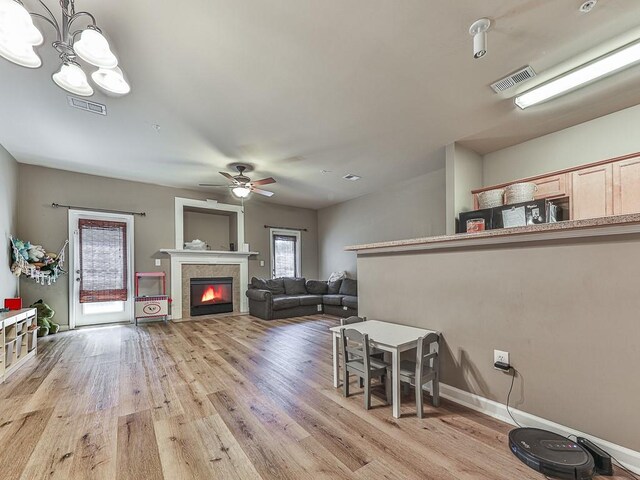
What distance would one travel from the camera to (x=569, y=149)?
3463mm

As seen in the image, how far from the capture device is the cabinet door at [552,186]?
3153 millimetres

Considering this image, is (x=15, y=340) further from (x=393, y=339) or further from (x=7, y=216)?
(x=393, y=339)

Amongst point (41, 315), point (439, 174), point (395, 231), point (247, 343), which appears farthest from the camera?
point (395, 231)

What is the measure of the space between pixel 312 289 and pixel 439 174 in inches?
154

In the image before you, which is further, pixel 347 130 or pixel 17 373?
pixel 347 130

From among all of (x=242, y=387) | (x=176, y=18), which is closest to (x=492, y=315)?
(x=242, y=387)

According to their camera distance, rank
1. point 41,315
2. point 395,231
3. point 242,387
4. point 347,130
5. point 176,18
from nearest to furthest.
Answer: point 176,18, point 242,387, point 347,130, point 41,315, point 395,231

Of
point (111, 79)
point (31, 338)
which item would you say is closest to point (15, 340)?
point (31, 338)

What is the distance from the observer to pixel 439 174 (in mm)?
5168

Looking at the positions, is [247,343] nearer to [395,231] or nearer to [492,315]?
[492,315]

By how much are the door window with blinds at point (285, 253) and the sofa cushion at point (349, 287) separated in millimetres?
1756

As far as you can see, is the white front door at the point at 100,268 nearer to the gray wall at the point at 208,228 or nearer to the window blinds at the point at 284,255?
the gray wall at the point at 208,228

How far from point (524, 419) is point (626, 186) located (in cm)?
260

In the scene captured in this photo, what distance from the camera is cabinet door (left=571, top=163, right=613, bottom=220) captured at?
2848mm
